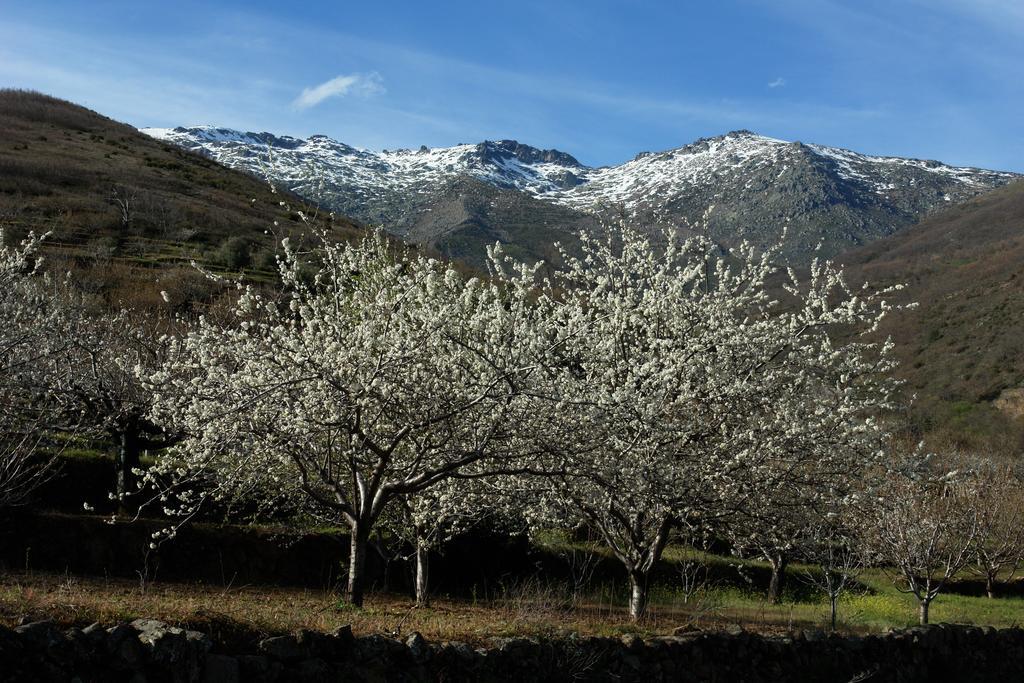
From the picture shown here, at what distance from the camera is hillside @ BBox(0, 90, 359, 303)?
50.3m

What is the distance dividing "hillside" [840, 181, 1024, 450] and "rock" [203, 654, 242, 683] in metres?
58.2

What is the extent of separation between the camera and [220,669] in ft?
22.9

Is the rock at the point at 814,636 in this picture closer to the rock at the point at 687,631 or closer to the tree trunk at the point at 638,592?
the rock at the point at 687,631

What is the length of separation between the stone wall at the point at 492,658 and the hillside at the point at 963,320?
48.0 metres

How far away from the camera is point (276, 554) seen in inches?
745

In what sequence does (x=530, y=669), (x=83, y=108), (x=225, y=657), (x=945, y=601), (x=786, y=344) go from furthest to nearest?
1. (x=83, y=108)
2. (x=945, y=601)
3. (x=786, y=344)
4. (x=530, y=669)
5. (x=225, y=657)

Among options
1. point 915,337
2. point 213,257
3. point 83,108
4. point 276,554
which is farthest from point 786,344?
point 83,108

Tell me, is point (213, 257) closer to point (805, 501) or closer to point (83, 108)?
point (805, 501)

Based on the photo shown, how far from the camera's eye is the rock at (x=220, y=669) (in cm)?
693

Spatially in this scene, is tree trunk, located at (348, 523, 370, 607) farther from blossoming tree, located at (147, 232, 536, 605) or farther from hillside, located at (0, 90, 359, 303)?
hillside, located at (0, 90, 359, 303)

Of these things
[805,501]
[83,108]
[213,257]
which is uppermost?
[83,108]

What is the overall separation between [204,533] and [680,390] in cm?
1250

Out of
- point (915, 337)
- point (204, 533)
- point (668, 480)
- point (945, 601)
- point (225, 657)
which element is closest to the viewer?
point (225, 657)

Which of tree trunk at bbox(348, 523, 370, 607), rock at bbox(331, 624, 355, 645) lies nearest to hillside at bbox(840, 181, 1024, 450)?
tree trunk at bbox(348, 523, 370, 607)
